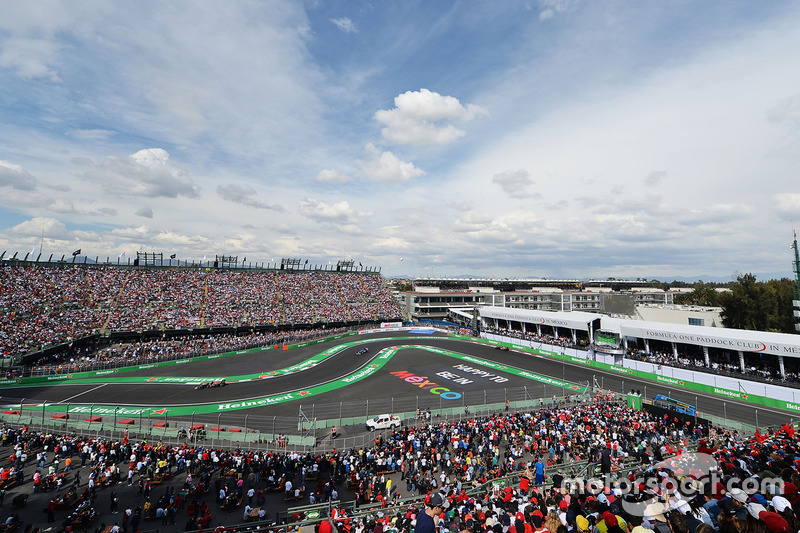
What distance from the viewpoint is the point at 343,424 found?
22.8 m

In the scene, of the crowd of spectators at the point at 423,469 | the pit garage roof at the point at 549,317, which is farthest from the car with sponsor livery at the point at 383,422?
the pit garage roof at the point at 549,317

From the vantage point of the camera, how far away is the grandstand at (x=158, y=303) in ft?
139

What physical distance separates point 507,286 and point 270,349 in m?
97.3

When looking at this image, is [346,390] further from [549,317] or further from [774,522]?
[549,317]

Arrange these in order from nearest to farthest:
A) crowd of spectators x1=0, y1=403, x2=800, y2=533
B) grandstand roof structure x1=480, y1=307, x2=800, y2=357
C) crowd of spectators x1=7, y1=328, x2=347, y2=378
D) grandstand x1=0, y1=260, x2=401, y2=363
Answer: crowd of spectators x1=0, y1=403, x2=800, y2=533 < grandstand roof structure x1=480, y1=307, x2=800, y2=357 < crowd of spectators x1=7, y1=328, x2=347, y2=378 < grandstand x1=0, y1=260, x2=401, y2=363

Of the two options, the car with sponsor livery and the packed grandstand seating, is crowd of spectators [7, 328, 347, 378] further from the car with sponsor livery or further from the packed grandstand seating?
the car with sponsor livery

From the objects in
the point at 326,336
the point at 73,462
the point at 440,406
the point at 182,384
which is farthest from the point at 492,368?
the point at 73,462

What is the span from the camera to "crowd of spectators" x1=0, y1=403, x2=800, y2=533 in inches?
330

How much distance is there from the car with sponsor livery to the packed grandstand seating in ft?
126

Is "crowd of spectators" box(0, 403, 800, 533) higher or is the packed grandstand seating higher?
the packed grandstand seating

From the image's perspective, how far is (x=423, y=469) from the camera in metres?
16.4

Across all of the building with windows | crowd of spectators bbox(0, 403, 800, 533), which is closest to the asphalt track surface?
crowd of spectators bbox(0, 403, 800, 533)

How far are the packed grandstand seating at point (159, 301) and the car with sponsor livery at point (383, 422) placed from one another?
38363 mm

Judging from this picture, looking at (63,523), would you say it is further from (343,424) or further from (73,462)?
(343,424)
